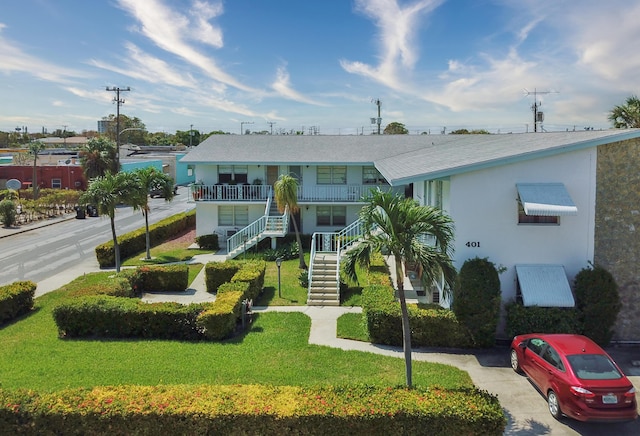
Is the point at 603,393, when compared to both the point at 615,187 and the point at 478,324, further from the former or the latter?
the point at 615,187

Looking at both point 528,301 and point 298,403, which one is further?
point 528,301

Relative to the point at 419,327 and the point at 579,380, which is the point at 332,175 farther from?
the point at 579,380

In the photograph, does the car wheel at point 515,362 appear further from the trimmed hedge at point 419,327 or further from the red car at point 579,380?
the trimmed hedge at point 419,327

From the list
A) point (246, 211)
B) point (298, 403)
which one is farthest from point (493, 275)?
point (246, 211)

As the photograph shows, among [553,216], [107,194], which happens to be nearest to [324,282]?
[553,216]

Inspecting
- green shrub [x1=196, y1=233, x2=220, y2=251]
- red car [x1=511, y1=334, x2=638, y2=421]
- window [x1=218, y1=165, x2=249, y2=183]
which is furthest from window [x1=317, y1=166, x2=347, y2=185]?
red car [x1=511, y1=334, x2=638, y2=421]

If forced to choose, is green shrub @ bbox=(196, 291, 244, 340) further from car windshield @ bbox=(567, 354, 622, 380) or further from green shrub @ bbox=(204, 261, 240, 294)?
car windshield @ bbox=(567, 354, 622, 380)
